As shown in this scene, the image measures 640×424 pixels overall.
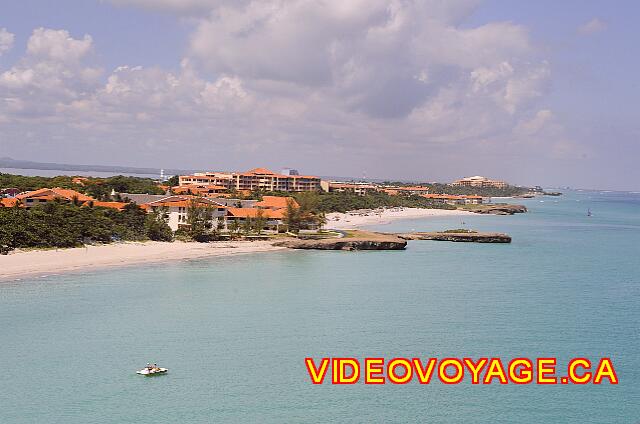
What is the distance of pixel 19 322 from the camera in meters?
38.0

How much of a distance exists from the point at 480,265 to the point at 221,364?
45826mm

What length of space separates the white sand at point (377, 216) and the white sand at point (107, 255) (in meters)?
36.2

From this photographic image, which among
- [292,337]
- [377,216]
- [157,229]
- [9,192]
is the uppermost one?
[9,192]

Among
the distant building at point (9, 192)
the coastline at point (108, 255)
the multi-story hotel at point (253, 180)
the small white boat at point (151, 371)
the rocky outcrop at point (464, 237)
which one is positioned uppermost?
the multi-story hotel at point (253, 180)

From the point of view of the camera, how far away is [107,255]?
6397 centimetres

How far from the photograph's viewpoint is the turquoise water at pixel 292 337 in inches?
1046

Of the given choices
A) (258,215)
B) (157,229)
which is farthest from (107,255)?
(258,215)

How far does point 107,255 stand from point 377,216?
297ft

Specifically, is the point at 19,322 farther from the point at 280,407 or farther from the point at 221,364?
the point at 280,407

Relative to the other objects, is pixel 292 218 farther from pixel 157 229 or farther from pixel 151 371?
pixel 151 371

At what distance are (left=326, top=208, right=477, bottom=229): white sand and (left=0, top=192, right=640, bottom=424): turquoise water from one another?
168ft

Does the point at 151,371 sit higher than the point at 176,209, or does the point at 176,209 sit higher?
the point at 176,209

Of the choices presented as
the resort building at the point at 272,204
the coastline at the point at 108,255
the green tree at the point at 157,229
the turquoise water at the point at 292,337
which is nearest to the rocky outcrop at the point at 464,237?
the resort building at the point at 272,204

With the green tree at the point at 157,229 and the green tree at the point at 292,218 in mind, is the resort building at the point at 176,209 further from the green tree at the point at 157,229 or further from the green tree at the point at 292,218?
the green tree at the point at 292,218
